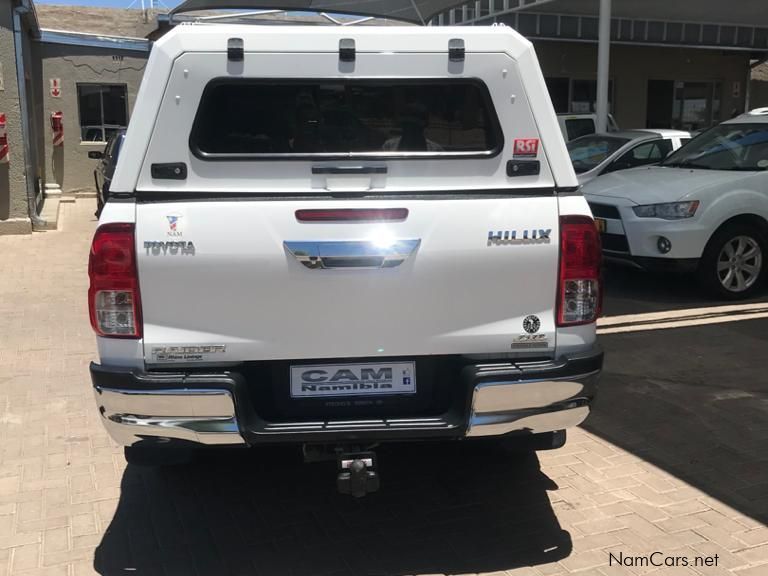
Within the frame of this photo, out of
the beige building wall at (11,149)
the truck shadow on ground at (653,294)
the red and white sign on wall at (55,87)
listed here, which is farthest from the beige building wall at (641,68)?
the beige building wall at (11,149)

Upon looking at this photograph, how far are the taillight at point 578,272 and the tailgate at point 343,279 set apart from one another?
42 millimetres

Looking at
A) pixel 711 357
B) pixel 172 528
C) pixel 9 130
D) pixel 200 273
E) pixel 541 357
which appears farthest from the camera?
pixel 9 130

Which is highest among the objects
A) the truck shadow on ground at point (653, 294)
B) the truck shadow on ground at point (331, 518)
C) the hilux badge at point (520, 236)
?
the hilux badge at point (520, 236)

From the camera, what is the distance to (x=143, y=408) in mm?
2992

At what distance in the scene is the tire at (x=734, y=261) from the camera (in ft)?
24.5

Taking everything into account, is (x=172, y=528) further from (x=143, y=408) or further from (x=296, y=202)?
(x=296, y=202)

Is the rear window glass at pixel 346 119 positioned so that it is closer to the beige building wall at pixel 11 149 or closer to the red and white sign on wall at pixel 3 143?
the red and white sign on wall at pixel 3 143

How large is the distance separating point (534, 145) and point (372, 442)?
4.45 ft

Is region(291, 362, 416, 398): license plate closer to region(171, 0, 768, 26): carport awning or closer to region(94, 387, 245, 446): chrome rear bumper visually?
region(94, 387, 245, 446): chrome rear bumper

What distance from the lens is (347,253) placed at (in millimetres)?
3004

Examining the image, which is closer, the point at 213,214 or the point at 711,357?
the point at 213,214

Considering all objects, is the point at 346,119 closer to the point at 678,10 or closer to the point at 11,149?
the point at 11,149

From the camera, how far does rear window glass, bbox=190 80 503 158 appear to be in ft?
10.3

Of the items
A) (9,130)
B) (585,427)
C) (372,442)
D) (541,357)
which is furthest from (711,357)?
(9,130)
